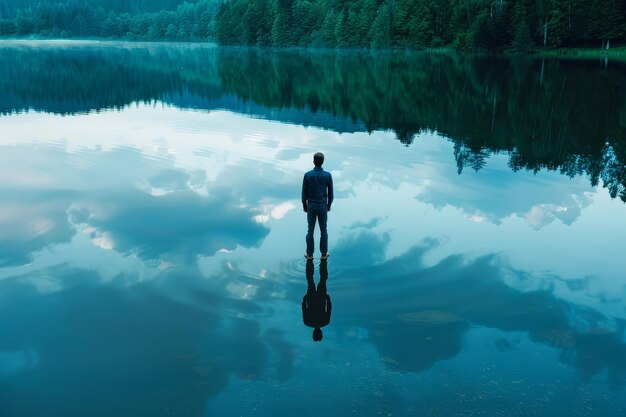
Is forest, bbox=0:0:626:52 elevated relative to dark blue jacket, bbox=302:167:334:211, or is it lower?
elevated

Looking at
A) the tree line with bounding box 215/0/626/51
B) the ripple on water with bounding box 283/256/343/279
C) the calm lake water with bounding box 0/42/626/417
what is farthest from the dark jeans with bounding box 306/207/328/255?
the tree line with bounding box 215/0/626/51

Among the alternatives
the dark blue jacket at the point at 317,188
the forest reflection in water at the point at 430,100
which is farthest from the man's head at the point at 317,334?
the forest reflection in water at the point at 430,100

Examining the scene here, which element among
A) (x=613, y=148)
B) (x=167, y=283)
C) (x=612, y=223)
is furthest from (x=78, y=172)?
(x=613, y=148)

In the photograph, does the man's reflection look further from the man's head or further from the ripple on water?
the ripple on water

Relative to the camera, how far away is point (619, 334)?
11875 mm

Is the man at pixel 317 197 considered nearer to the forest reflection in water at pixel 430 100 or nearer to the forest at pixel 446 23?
the forest reflection in water at pixel 430 100

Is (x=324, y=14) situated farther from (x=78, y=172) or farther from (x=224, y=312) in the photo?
(x=224, y=312)

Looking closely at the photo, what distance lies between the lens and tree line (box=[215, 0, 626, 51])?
111250 mm

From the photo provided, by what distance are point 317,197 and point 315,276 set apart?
2.02m

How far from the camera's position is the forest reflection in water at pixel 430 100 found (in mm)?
30844

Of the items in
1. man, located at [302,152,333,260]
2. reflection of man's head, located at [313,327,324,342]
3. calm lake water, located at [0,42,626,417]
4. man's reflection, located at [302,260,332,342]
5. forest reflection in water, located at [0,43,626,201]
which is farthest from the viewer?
forest reflection in water, located at [0,43,626,201]

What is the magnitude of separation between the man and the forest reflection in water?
13.4 m

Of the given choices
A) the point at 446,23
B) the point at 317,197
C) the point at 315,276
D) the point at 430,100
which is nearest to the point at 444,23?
the point at 446,23

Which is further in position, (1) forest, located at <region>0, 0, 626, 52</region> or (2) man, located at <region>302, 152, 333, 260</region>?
(1) forest, located at <region>0, 0, 626, 52</region>
